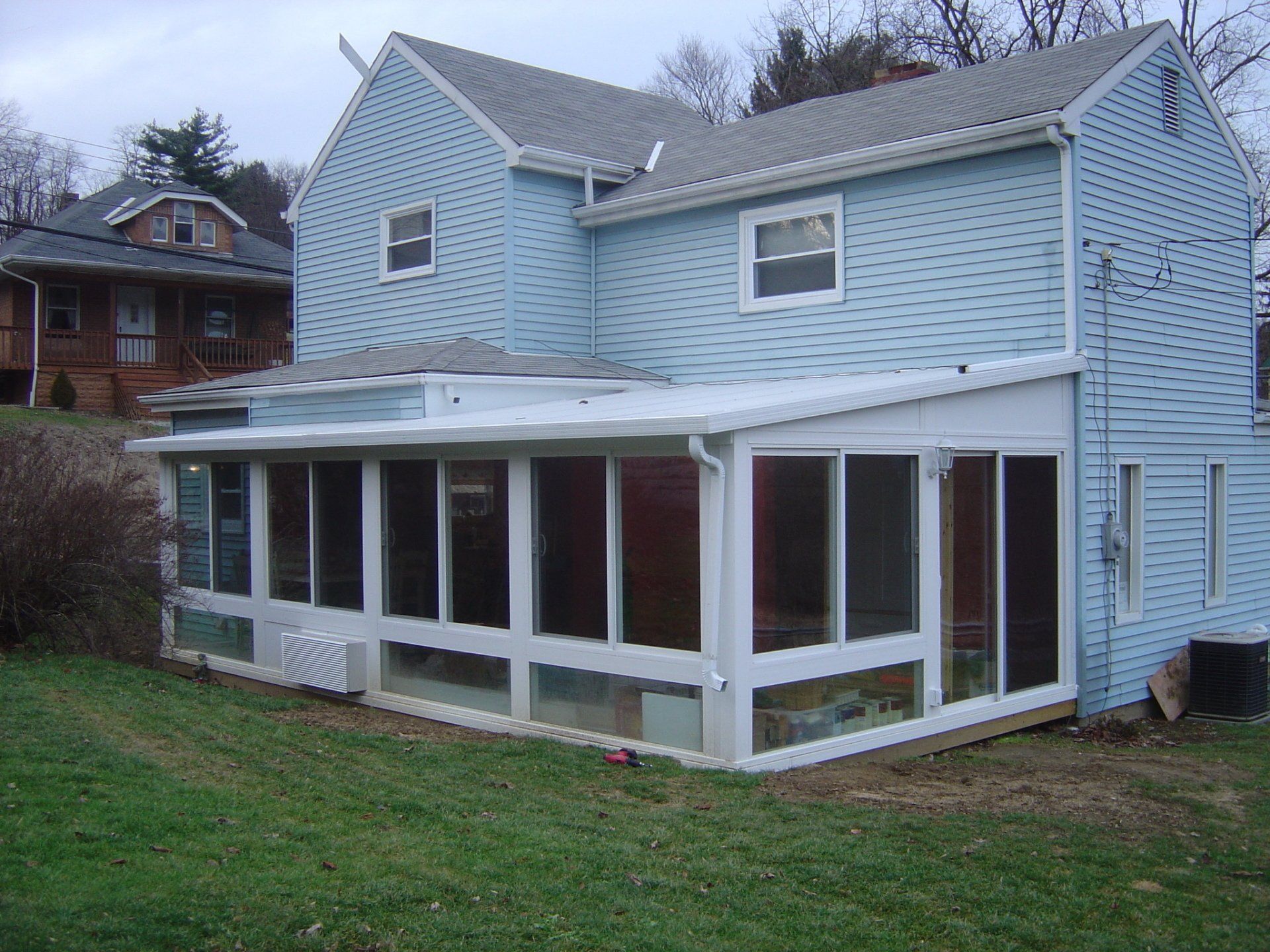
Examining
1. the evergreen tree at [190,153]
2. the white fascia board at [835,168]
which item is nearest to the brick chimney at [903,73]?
the white fascia board at [835,168]

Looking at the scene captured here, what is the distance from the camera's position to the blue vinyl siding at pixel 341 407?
1155 centimetres

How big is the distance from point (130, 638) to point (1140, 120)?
469 inches

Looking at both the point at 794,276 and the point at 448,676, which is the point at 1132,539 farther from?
the point at 448,676

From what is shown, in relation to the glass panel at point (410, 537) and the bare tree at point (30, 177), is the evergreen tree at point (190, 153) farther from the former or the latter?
the glass panel at point (410, 537)

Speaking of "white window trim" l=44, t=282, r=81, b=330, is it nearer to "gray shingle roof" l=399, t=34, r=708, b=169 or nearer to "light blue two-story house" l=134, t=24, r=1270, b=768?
"light blue two-story house" l=134, t=24, r=1270, b=768

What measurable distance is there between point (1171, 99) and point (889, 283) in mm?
3739

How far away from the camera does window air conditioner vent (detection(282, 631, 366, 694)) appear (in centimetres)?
1027

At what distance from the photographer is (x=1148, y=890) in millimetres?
5434

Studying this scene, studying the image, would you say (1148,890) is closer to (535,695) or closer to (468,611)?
(535,695)

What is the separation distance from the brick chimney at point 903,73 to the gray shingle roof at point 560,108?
2.77 m

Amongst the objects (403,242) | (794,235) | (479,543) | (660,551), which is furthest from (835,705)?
(403,242)

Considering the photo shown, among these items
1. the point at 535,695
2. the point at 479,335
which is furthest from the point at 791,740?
the point at 479,335

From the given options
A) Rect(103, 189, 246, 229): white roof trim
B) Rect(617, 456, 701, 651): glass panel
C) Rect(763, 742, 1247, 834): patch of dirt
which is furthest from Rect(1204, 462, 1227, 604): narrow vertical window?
Rect(103, 189, 246, 229): white roof trim

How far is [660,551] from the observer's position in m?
8.12
